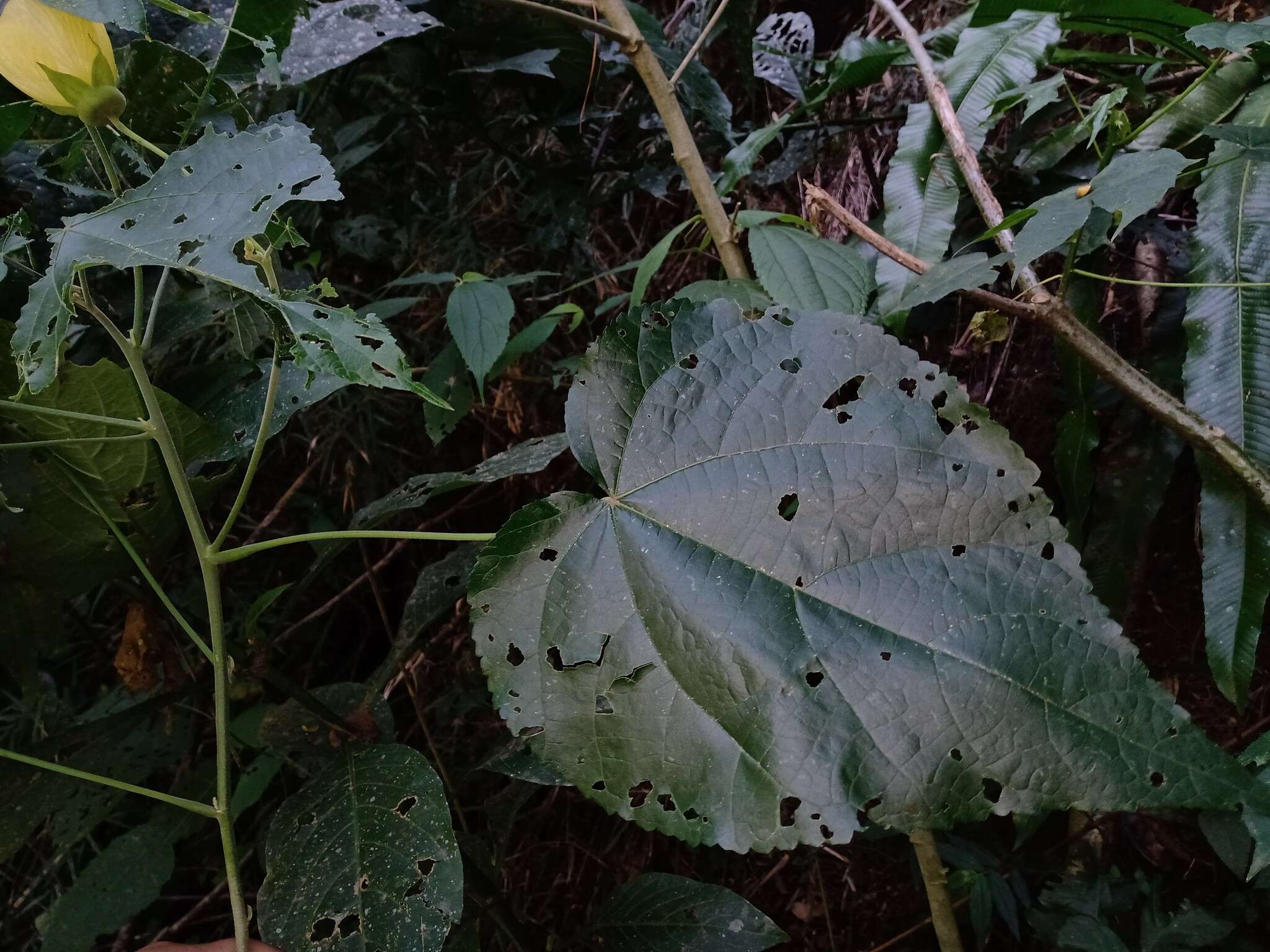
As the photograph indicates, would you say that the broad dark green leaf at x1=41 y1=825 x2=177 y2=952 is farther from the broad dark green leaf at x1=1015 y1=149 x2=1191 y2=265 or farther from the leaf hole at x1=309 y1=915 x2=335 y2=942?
the broad dark green leaf at x1=1015 y1=149 x2=1191 y2=265

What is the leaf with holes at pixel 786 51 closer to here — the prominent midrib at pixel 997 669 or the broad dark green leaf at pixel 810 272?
the broad dark green leaf at pixel 810 272

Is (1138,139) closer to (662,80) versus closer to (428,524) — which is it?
(662,80)

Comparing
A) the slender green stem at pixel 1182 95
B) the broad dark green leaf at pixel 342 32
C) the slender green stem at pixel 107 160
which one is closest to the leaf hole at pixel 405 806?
the slender green stem at pixel 107 160

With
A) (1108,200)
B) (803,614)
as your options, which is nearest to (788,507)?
(803,614)

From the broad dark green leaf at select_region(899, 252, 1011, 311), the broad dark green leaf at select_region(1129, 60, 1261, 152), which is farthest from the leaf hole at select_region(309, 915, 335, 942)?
the broad dark green leaf at select_region(1129, 60, 1261, 152)

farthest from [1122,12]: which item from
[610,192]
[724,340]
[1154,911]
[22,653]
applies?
[22,653]

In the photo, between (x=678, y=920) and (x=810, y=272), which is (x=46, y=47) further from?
(x=678, y=920)
